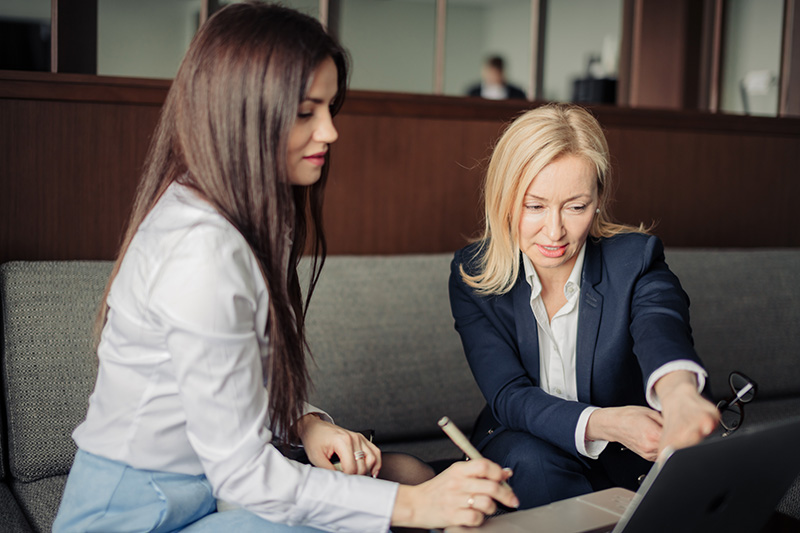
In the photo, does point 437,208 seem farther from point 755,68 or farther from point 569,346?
point 755,68

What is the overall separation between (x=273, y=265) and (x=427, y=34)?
481 centimetres

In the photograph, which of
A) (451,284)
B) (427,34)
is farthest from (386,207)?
(427,34)

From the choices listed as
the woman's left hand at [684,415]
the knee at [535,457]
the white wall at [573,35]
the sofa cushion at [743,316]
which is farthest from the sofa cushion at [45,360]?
the white wall at [573,35]

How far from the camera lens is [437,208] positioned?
7.27 ft

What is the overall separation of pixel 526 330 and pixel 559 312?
0.23 feet

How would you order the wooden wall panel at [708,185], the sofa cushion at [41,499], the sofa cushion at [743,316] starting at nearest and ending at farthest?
the sofa cushion at [41,499] → the sofa cushion at [743,316] → the wooden wall panel at [708,185]

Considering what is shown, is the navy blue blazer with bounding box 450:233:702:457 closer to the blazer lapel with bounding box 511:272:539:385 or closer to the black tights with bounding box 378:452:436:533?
the blazer lapel with bounding box 511:272:539:385

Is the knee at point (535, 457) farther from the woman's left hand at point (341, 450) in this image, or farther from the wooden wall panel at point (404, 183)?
the wooden wall panel at point (404, 183)

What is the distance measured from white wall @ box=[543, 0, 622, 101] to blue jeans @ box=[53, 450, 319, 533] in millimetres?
5693

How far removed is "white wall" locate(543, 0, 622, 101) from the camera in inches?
252

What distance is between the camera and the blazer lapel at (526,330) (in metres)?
1.43

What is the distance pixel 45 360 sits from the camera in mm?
1515

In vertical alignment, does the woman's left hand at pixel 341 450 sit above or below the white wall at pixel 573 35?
below

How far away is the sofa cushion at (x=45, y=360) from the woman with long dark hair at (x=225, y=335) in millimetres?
565
